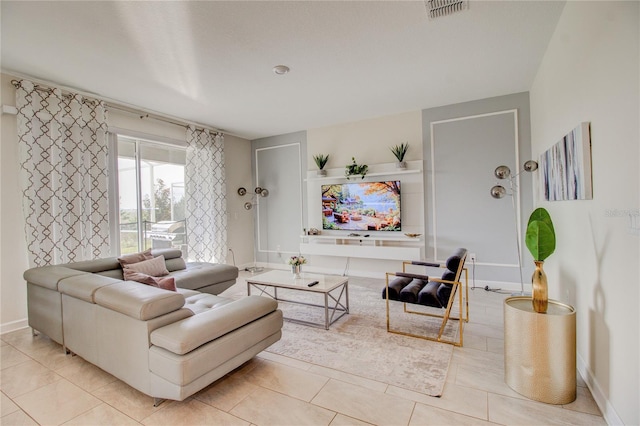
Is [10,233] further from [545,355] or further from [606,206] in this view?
[606,206]

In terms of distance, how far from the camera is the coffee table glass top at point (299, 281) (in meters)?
3.25

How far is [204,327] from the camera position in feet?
6.43

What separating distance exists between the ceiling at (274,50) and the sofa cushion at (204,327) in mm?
2239

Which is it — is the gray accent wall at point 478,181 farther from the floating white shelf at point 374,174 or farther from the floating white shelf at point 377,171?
the floating white shelf at point 374,174

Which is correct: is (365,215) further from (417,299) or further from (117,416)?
(117,416)

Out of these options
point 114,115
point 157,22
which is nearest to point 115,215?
point 114,115

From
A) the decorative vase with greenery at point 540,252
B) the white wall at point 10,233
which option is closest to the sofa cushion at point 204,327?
the decorative vase with greenery at point 540,252

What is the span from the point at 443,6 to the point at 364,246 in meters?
3.52

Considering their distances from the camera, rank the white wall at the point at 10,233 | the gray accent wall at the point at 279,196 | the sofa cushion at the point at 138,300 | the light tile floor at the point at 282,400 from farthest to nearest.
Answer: the gray accent wall at the point at 279,196
the white wall at the point at 10,233
the sofa cushion at the point at 138,300
the light tile floor at the point at 282,400

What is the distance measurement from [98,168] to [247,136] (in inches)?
115

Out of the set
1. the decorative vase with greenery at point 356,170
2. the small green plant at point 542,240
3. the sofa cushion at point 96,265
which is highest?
the decorative vase with greenery at point 356,170

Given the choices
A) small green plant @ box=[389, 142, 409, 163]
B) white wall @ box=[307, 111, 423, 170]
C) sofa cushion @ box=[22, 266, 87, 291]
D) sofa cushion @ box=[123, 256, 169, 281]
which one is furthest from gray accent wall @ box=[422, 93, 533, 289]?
sofa cushion @ box=[22, 266, 87, 291]

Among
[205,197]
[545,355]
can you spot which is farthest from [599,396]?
[205,197]

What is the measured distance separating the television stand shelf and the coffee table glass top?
4.97ft
